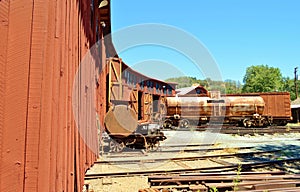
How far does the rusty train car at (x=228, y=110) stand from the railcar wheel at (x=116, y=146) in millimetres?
14875

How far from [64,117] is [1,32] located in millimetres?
1200

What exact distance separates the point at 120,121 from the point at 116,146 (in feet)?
4.80

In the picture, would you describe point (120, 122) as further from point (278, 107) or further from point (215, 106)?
point (278, 107)

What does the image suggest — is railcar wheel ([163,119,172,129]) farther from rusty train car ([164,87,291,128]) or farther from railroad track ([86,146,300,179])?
railroad track ([86,146,300,179])

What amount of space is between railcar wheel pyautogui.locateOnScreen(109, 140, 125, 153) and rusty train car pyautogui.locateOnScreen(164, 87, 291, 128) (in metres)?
14.9

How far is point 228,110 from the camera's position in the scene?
24.6m

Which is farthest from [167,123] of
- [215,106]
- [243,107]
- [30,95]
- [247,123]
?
[30,95]

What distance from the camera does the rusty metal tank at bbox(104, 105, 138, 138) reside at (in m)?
9.95

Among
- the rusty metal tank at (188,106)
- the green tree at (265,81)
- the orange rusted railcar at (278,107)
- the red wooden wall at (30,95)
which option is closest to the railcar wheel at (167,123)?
the rusty metal tank at (188,106)

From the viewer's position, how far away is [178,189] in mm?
5754

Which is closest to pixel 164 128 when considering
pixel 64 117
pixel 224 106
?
pixel 224 106

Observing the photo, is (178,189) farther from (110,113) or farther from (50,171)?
(110,113)

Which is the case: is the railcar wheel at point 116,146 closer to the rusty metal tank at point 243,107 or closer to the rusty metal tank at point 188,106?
the rusty metal tank at point 188,106

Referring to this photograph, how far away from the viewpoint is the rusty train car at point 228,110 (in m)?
24.5
